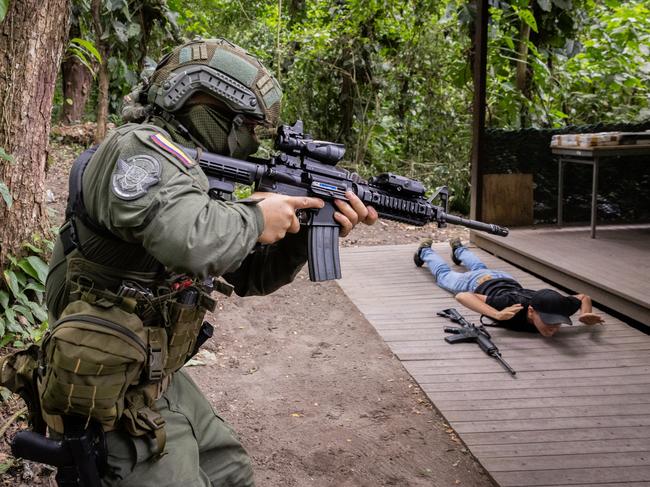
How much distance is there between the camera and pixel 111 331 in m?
1.98

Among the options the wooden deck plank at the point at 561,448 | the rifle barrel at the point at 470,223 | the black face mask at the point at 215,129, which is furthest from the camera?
the wooden deck plank at the point at 561,448

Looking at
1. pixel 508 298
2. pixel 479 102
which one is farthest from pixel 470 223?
pixel 479 102

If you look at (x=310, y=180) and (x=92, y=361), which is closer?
(x=92, y=361)

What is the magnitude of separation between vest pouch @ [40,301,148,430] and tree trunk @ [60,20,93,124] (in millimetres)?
9757

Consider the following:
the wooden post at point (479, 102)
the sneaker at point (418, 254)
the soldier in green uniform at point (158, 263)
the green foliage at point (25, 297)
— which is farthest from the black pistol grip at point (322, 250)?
the wooden post at point (479, 102)

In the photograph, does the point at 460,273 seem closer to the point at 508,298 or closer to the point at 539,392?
the point at 508,298

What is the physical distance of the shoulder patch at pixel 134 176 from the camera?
73.4 inches

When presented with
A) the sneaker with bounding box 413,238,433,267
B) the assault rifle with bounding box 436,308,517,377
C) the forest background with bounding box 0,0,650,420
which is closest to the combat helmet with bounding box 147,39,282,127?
the assault rifle with bounding box 436,308,517,377

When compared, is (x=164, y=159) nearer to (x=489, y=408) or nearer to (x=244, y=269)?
(x=244, y=269)

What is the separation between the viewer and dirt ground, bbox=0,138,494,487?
11.7 feet

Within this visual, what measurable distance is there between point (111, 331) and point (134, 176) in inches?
17.4

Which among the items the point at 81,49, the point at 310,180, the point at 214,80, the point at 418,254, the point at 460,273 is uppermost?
the point at 81,49

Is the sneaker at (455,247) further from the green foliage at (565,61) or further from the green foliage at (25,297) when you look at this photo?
the green foliage at (25,297)

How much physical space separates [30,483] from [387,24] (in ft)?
29.7
